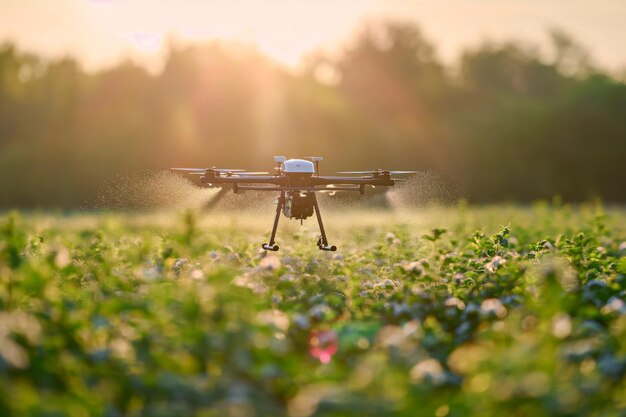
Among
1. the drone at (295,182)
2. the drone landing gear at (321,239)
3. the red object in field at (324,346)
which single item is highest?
the drone at (295,182)

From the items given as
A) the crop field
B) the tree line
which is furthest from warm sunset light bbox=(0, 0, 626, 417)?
the tree line

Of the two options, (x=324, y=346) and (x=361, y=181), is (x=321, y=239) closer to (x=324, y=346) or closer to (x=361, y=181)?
(x=361, y=181)

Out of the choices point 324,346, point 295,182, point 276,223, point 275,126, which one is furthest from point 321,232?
point 275,126

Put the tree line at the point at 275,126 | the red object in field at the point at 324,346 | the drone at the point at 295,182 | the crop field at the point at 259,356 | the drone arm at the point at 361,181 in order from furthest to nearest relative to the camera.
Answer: the tree line at the point at 275,126
the drone arm at the point at 361,181
the drone at the point at 295,182
the red object in field at the point at 324,346
the crop field at the point at 259,356

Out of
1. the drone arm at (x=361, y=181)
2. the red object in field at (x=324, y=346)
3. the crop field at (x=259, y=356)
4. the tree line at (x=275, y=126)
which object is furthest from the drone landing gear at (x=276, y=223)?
the tree line at (x=275, y=126)

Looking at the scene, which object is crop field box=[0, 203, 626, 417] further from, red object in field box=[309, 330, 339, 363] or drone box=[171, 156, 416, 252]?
drone box=[171, 156, 416, 252]

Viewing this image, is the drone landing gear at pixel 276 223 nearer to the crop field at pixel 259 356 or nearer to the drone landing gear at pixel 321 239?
the drone landing gear at pixel 321 239
